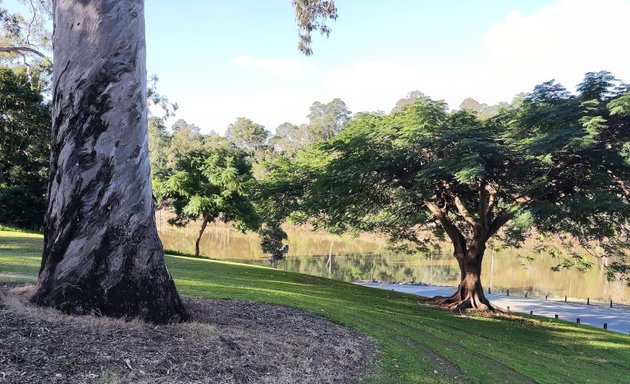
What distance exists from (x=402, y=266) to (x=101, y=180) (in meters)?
47.0

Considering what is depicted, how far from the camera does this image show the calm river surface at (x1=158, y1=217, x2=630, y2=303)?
122 feet

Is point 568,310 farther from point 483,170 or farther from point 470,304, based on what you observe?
point 483,170

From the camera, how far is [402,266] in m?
49.6

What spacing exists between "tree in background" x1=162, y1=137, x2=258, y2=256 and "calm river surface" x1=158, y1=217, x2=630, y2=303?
27.2 ft

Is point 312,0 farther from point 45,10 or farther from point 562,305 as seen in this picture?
point 562,305

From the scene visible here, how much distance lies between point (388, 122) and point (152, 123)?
5490 cm

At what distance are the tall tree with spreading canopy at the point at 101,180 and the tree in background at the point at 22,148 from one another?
25.9m

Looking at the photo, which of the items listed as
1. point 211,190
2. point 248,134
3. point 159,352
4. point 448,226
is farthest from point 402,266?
point 248,134

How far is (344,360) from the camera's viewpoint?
5387 mm

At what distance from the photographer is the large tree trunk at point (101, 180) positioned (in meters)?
4.62

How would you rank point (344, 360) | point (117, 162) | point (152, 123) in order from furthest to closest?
point (152, 123) < point (344, 360) < point (117, 162)

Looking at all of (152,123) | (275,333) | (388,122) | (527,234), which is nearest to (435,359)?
(275,333)

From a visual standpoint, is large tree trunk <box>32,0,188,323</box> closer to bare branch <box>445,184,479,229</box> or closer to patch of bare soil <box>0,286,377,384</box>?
patch of bare soil <box>0,286,377,384</box>

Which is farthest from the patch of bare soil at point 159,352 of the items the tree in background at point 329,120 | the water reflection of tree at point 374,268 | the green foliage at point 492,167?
the tree in background at point 329,120
